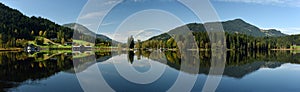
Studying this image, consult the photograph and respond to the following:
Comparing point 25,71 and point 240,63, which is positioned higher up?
point 25,71

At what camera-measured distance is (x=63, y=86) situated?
2045cm

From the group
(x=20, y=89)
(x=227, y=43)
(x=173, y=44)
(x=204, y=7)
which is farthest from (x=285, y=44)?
(x=20, y=89)

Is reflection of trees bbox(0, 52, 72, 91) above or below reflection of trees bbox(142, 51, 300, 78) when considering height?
above

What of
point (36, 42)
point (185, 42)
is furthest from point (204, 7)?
point (36, 42)

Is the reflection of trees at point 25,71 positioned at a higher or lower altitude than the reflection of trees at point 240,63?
higher

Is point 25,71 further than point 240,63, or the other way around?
point 240,63

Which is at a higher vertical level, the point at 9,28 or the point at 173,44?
the point at 9,28

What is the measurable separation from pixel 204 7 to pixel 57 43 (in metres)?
172

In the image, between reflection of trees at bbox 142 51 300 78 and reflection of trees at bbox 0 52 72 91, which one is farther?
reflection of trees at bbox 142 51 300 78

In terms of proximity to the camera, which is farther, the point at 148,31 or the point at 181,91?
the point at 148,31

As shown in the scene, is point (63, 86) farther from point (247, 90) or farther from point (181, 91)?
point (247, 90)

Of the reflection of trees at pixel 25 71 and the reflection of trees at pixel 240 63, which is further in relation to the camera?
the reflection of trees at pixel 240 63

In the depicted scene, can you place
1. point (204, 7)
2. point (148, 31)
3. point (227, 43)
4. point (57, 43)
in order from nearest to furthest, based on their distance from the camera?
point (204, 7) → point (148, 31) → point (227, 43) → point (57, 43)

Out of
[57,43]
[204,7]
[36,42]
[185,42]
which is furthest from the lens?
[57,43]
